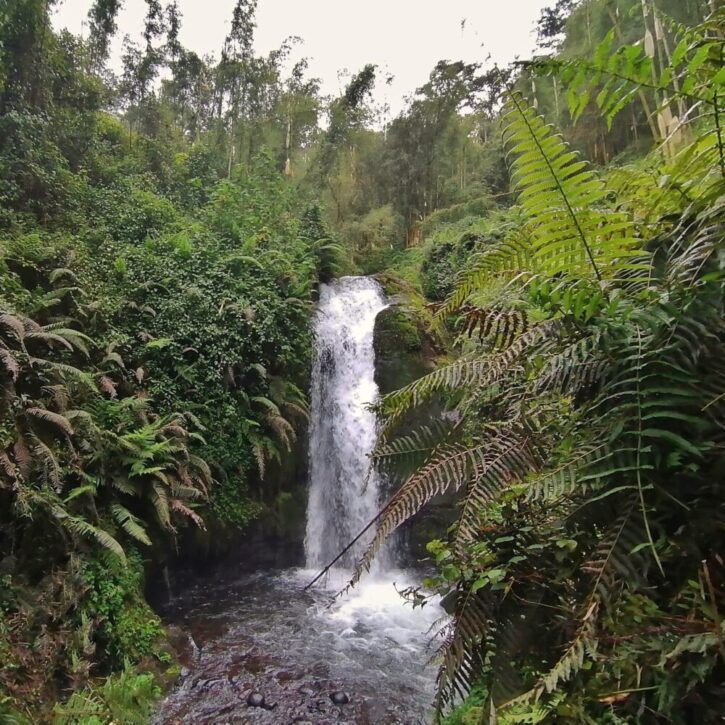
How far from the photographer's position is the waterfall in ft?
27.9

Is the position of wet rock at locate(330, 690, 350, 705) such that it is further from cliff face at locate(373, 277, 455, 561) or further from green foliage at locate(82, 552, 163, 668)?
cliff face at locate(373, 277, 455, 561)

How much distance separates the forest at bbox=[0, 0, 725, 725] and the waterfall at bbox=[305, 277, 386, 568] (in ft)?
1.74

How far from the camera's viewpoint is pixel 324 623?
6145 millimetres

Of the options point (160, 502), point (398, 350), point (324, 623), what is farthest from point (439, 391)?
point (398, 350)

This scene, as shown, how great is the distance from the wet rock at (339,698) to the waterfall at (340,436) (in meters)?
3.30

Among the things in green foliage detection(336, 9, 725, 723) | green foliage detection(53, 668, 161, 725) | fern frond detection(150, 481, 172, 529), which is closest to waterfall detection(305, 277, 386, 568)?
fern frond detection(150, 481, 172, 529)

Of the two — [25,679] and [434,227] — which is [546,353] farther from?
[434,227]

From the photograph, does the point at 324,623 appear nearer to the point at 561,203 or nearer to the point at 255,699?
the point at 255,699

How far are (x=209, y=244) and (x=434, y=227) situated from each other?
1007 cm

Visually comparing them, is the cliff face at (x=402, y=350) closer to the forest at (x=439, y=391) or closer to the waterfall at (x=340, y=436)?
the forest at (x=439, y=391)

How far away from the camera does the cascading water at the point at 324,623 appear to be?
4.52 metres

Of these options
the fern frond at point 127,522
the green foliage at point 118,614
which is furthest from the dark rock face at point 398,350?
the green foliage at point 118,614

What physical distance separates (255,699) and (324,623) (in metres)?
1.69

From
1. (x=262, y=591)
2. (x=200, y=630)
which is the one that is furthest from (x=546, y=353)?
(x=262, y=591)
